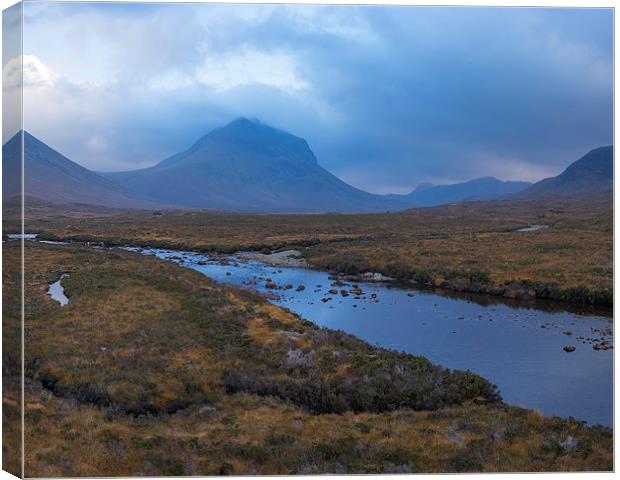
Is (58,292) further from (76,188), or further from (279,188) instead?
(279,188)

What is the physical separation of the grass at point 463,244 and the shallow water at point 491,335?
6.20 ft

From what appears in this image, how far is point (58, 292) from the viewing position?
597 inches

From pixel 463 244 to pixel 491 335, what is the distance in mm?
20959

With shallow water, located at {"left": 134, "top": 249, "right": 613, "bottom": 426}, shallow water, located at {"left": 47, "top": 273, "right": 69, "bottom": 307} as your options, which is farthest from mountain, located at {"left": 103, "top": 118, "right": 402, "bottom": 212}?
shallow water, located at {"left": 47, "top": 273, "right": 69, "bottom": 307}

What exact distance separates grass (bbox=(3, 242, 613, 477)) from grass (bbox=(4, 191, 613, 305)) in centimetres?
286

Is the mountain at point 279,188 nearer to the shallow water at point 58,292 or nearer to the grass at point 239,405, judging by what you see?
the shallow water at point 58,292

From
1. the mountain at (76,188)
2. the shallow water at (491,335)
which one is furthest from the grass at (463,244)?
the mountain at (76,188)

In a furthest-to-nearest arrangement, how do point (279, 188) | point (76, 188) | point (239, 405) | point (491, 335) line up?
point (279, 188) < point (76, 188) < point (491, 335) < point (239, 405)

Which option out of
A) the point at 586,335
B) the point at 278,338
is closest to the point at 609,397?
the point at 586,335

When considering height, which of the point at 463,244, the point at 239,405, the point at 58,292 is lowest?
the point at 239,405

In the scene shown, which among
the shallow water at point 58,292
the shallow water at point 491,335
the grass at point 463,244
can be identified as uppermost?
the grass at point 463,244

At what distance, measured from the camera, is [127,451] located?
7266 millimetres

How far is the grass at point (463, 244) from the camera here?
68.7ft

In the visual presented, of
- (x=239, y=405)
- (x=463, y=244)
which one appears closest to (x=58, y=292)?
(x=239, y=405)
